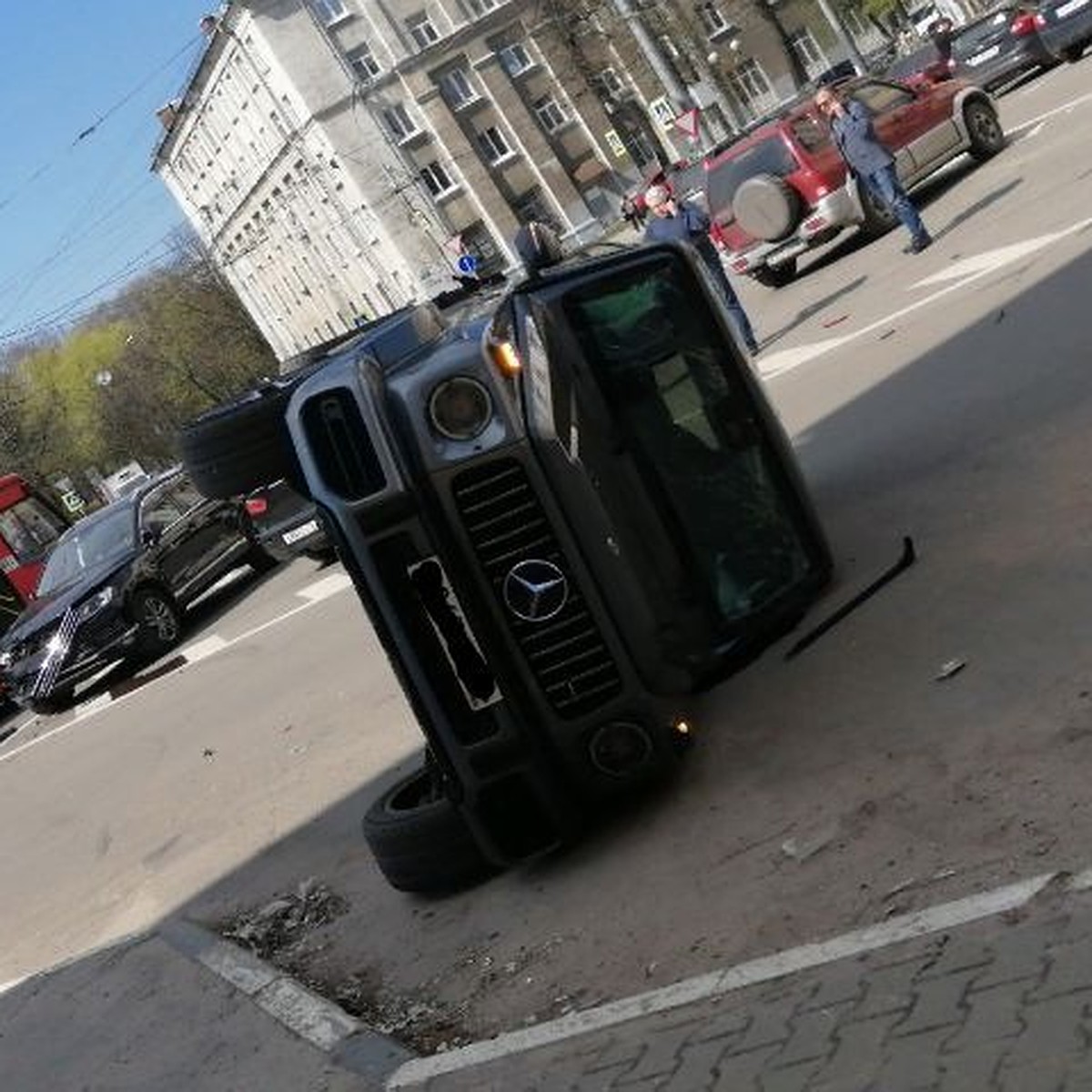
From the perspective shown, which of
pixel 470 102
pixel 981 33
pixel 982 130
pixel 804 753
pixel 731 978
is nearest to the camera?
pixel 731 978

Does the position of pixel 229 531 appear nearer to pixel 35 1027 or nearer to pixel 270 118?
pixel 35 1027

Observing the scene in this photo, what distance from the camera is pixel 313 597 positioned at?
1560 cm

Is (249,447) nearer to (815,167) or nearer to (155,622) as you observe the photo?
(155,622)

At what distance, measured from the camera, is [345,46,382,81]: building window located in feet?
224

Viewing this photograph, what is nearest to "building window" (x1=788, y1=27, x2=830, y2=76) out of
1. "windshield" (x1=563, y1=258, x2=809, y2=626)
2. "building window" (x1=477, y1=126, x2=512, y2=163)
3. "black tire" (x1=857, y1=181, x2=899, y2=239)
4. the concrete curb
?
"building window" (x1=477, y1=126, x2=512, y2=163)

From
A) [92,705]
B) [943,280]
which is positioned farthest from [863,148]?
[92,705]

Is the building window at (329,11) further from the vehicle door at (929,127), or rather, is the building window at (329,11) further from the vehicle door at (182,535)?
the vehicle door at (182,535)

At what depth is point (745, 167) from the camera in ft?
64.4

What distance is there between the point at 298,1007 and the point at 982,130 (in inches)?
674

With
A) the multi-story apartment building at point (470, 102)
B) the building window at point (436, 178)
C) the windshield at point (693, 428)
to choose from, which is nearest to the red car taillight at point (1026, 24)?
the windshield at point (693, 428)

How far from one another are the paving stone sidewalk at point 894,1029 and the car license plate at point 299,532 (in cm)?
1203

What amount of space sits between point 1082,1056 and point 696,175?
823 inches

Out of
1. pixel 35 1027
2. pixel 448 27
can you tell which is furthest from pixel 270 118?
pixel 35 1027

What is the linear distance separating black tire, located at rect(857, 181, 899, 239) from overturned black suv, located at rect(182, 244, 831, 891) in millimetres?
12523
